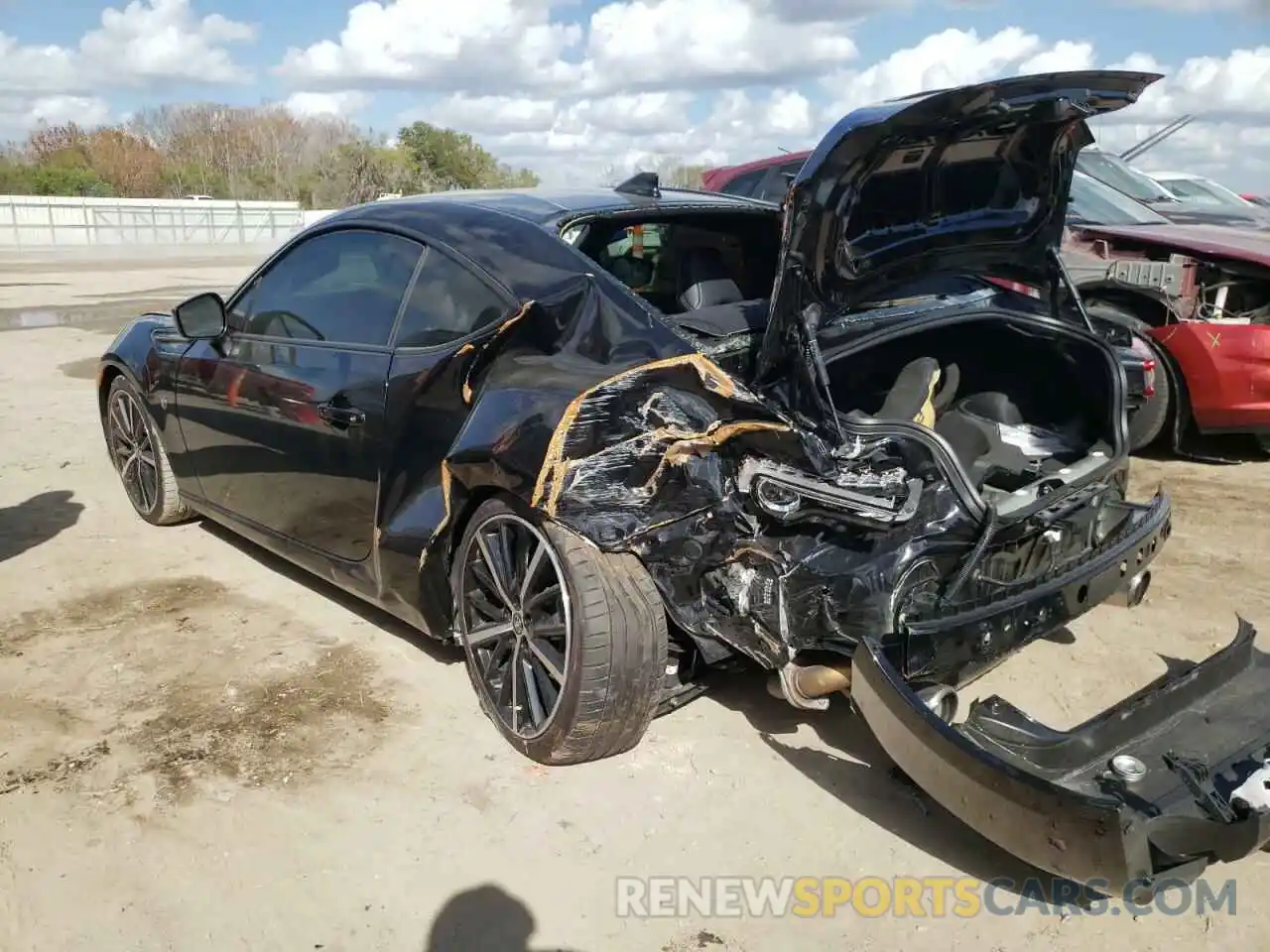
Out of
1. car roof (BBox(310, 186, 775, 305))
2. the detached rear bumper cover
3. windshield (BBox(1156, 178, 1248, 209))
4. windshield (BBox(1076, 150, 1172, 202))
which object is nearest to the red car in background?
windshield (BBox(1076, 150, 1172, 202))

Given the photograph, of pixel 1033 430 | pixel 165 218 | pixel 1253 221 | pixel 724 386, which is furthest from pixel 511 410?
pixel 165 218

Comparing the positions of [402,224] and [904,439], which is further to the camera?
[402,224]

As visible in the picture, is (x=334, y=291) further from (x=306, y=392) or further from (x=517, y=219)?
(x=517, y=219)

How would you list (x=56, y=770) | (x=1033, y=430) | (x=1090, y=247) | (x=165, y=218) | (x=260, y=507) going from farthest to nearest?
1. (x=165, y=218)
2. (x=1090, y=247)
3. (x=260, y=507)
4. (x=1033, y=430)
5. (x=56, y=770)

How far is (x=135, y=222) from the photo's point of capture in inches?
1593

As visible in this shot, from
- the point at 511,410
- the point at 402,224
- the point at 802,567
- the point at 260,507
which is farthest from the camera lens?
the point at 260,507

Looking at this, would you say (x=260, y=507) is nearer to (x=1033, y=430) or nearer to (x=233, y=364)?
(x=233, y=364)

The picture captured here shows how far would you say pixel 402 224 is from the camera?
373cm

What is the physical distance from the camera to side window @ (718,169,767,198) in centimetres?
900

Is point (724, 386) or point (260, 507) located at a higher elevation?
point (724, 386)

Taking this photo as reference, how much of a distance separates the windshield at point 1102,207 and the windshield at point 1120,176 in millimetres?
222

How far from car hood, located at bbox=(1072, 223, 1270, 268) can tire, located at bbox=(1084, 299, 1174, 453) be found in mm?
435

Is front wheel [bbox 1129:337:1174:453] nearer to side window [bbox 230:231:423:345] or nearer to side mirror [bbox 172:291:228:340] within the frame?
side window [bbox 230:231:423:345]

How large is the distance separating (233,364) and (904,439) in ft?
9.21
